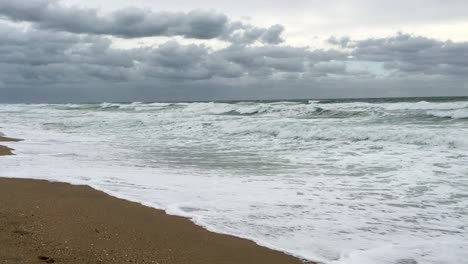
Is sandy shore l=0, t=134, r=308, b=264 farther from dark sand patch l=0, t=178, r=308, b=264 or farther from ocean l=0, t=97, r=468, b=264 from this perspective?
ocean l=0, t=97, r=468, b=264

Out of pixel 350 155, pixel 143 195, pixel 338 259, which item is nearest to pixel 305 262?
pixel 338 259

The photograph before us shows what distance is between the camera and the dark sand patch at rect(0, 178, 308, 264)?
4004mm

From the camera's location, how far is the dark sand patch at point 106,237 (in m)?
4.00

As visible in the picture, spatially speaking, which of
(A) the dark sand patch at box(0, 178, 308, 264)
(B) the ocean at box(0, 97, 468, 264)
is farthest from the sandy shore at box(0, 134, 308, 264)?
(B) the ocean at box(0, 97, 468, 264)

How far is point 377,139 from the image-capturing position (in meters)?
15.1

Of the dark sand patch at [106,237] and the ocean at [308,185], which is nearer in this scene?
the dark sand patch at [106,237]

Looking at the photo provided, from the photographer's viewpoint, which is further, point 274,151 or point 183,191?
point 274,151

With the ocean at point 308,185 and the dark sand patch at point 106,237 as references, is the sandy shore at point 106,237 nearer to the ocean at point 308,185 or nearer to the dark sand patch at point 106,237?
the dark sand patch at point 106,237

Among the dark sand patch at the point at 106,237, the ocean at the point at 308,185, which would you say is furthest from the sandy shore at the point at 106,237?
the ocean at the point at 308,185

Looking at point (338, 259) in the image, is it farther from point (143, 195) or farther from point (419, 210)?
point (143, 195)

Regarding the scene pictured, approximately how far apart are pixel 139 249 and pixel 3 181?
4374 mm

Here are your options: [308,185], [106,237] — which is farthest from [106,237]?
[308,185]

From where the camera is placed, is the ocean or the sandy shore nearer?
the sandy shore

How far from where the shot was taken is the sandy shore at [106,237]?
4004mm
